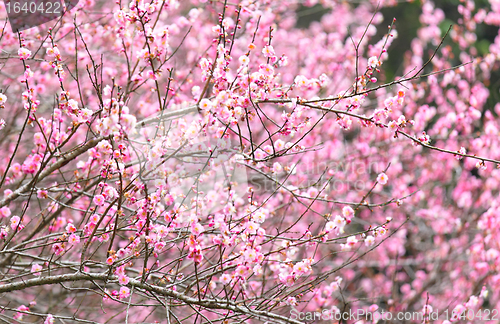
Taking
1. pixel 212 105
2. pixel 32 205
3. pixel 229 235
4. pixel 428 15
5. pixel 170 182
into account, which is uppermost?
pixel 428 15

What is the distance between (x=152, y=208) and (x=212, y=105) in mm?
699

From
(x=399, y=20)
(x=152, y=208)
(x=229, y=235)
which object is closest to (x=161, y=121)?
(x=152, y=208)

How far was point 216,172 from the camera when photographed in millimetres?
3482

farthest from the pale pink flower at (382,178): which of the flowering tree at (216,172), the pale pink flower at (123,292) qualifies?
the pale pink flower at (123,292)

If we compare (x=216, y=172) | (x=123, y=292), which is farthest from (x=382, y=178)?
(x=123, y=292)

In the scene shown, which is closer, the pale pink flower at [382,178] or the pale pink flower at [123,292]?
the pale pink flower at [123,292]

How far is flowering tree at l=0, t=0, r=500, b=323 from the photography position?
2570 mm

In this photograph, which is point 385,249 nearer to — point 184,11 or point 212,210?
point 212,210

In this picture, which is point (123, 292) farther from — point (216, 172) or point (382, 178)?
point (382, 178)

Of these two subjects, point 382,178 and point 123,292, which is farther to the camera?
point 382,178

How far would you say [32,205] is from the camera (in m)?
5.06

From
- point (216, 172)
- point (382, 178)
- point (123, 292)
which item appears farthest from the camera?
point (216, 172)

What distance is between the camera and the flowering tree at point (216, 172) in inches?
101

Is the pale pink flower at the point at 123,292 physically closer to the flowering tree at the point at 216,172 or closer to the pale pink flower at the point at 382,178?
the flowering tree at the point at 216,172
